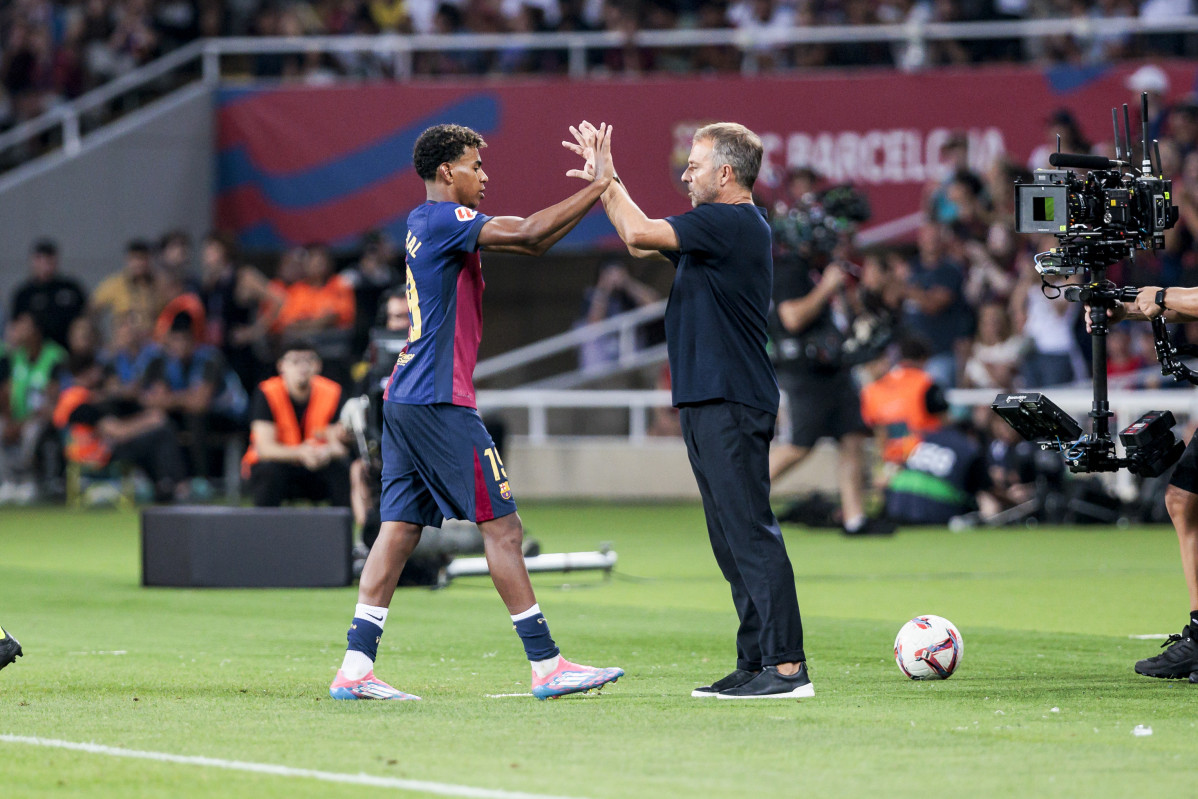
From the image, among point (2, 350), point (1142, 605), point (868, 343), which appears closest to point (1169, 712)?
point (1142, 605)

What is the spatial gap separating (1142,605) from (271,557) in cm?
543

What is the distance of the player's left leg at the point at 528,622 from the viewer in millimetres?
7492

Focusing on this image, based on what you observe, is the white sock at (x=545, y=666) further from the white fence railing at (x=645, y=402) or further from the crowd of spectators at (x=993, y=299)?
the white fence railing at (x=645, y=402)

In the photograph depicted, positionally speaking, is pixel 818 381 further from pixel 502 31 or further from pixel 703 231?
pixel 502 31

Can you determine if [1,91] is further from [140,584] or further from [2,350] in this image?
[140,584]

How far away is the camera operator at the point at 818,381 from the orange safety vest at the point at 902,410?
169cm

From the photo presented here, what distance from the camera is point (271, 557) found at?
40.1 ft

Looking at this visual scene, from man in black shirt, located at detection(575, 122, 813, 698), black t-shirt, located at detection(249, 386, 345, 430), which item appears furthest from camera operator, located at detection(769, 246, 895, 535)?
man in black shirt, located at detection(575, 122, 813, 698)

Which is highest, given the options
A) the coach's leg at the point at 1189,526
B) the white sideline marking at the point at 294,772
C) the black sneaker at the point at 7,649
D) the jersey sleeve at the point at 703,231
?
the jersey sleeve at the point at 703,231

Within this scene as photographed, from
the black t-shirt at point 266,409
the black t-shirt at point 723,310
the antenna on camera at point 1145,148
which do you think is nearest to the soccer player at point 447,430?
the black t-shirt at point 723,310

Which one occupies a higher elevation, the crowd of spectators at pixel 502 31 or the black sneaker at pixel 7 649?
the crowd of spectators at pixel 502 31

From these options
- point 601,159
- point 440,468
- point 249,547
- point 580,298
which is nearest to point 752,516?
point 440,468

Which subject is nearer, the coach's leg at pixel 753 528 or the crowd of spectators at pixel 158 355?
the coach's leg at pixel 753 528

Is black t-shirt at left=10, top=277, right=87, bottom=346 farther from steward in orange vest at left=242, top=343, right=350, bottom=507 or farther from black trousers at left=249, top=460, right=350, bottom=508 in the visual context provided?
black trousers at left=249, top=460, right=350, bottom=508
